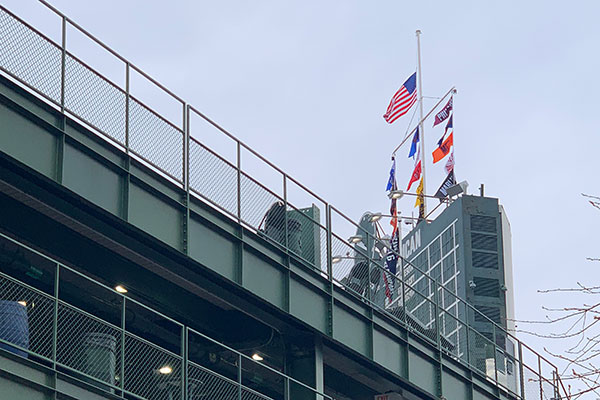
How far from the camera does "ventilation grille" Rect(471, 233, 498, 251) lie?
75188mm

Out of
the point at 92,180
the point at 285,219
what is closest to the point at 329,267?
the point at 285,219

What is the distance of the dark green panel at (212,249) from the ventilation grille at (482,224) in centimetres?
4777

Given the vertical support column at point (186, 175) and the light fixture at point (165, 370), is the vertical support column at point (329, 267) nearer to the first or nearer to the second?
the vertical support column at point (186, 175)

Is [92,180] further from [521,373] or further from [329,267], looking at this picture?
[521,373]

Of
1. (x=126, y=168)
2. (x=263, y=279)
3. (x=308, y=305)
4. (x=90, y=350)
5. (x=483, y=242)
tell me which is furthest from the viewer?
(x=483, y=242)

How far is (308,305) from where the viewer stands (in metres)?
31.7

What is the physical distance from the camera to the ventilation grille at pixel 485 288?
A: 2940 inches

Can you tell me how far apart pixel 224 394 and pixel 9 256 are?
5414 mm

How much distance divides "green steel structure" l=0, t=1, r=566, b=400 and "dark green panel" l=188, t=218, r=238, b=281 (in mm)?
43

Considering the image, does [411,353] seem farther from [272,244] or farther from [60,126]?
[60,126]

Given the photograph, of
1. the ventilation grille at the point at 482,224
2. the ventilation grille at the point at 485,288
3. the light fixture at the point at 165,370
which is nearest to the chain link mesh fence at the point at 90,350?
the light fixture at the point at 165,370

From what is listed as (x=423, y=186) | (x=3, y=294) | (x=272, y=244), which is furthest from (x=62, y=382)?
(x=423, y=186)

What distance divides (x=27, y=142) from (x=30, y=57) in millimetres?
1711

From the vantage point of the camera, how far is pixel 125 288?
29.0 meters
